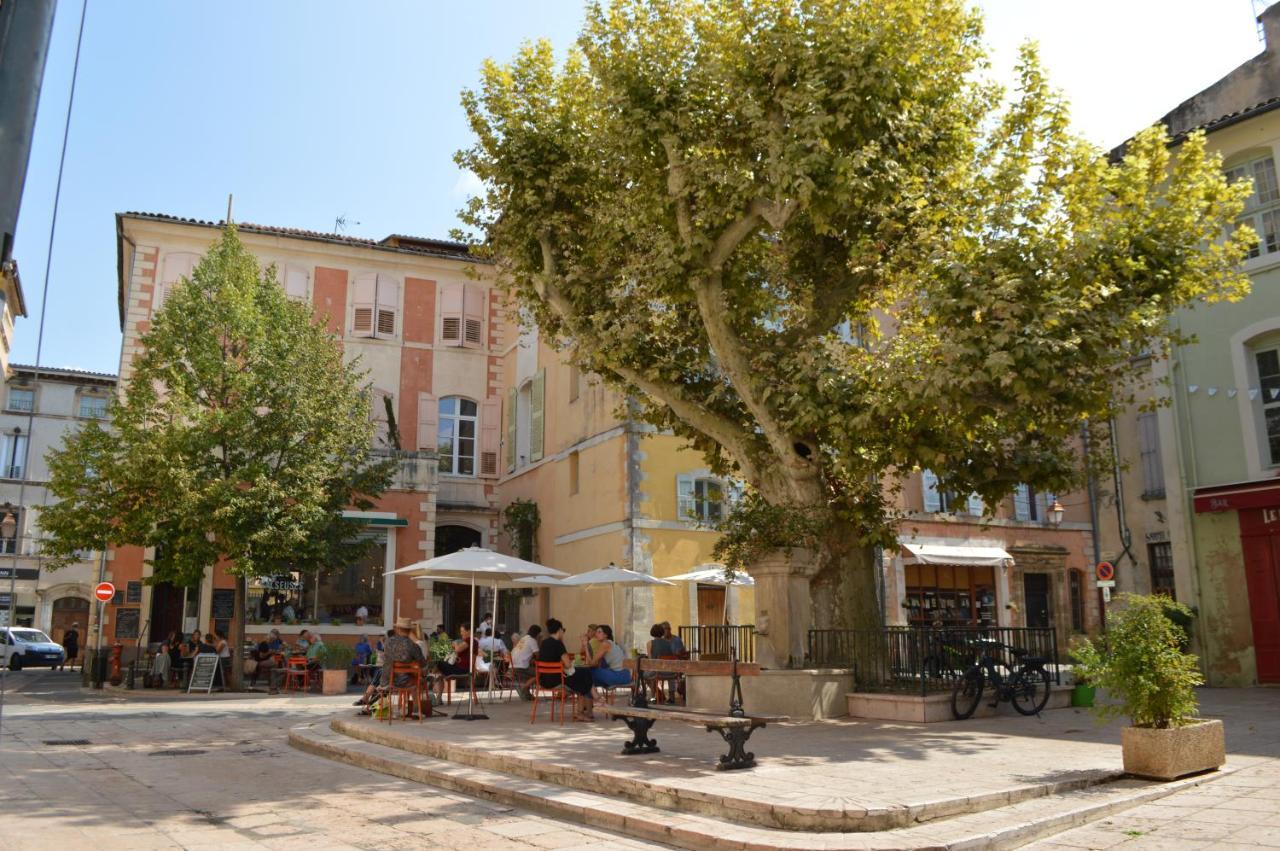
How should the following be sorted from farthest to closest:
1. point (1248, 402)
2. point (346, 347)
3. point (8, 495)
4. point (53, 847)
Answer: point (8, 495) → point (346, 347) → point (1248, 402) → point (53, 847)

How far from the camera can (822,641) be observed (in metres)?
13.0

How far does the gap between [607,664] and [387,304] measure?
58.6ft

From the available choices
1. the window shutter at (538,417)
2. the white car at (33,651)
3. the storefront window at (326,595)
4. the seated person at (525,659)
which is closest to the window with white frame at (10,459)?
the white car at (33,651)

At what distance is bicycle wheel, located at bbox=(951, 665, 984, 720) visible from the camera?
12414 mm

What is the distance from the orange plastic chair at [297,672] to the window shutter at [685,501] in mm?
8673

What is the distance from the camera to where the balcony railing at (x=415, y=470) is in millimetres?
26156

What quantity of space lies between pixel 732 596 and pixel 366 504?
A: 8.70 m

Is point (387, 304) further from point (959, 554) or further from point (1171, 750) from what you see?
point (1171, 750)

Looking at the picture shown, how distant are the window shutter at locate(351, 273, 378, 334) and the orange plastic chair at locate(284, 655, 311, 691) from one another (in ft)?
35.9

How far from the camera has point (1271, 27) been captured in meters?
19.5

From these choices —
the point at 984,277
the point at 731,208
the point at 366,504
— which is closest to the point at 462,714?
the point at 731,208

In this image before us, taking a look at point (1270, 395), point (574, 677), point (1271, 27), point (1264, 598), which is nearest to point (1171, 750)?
point (574, 677)

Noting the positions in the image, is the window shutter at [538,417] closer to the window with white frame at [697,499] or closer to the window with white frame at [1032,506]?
the window with white frame at [697,499]

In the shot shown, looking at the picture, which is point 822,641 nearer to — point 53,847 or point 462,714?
point 462,714
